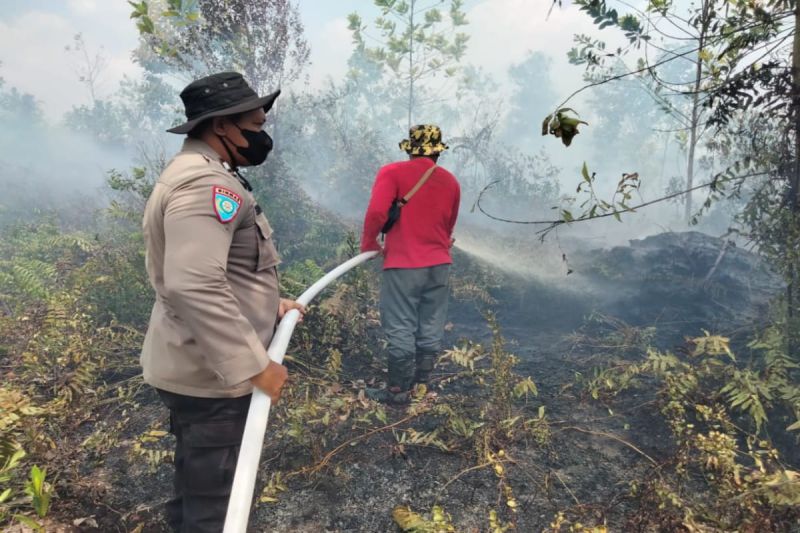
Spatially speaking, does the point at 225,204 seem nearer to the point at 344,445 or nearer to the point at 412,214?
the point at 344,445

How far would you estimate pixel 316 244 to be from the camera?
8336 mm

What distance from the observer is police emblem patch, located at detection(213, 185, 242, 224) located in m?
1.63

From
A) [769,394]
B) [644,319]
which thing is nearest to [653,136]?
[644,319]

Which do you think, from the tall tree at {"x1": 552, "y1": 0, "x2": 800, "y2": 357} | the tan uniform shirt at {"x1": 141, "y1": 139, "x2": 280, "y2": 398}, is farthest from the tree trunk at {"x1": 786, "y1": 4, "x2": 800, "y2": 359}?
the tan uniform shirt at {"x1": 141, "y1": 139, "x2": 280, "y2": 398}

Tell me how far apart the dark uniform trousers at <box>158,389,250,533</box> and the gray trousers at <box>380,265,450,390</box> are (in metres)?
2.00

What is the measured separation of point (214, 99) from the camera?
1827 millimetres

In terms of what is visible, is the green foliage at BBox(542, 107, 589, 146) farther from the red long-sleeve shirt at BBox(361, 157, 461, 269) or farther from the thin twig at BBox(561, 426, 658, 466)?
the thin twig at BBox(561, 426, 658, 466)

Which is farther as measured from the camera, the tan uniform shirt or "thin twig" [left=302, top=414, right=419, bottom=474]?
"thin twig" [left=302, top=414, right=419, bottom=474]

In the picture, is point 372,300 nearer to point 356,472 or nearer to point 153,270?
point 356,472

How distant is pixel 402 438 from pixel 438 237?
1656 millimetres

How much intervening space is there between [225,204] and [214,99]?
0.50 m

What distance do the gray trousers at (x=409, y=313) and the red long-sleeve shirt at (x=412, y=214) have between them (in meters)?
0.12

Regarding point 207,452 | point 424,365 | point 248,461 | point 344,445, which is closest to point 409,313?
point 424,365

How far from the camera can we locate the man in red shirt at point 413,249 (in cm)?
370
